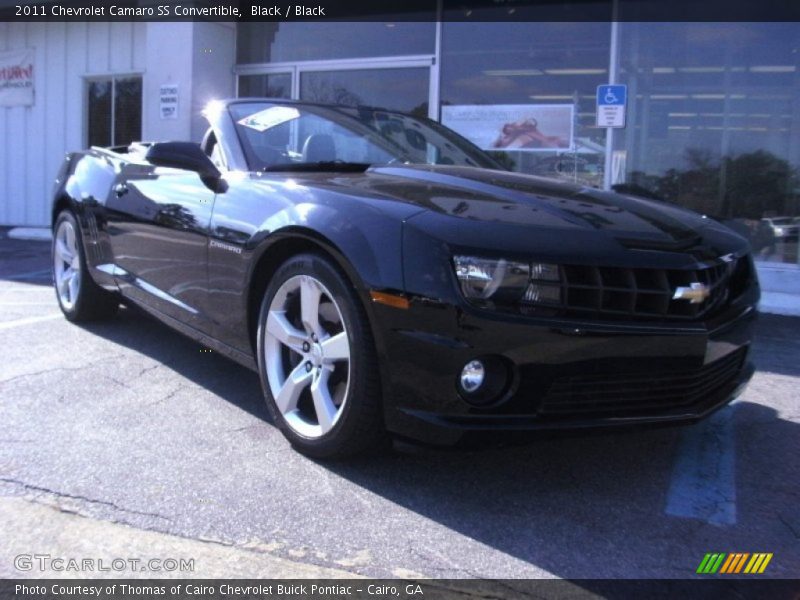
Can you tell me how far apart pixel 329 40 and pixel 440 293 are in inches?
348

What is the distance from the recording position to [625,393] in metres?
2.70

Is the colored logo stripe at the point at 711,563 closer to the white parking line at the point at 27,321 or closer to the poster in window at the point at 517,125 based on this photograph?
the white parking line at the point at 27,321

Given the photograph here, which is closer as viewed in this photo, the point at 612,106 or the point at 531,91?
the point at 612,106

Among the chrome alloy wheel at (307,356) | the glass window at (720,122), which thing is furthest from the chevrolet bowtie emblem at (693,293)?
the glass window at (720,122)

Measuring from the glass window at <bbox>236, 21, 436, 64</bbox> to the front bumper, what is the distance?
303 inches

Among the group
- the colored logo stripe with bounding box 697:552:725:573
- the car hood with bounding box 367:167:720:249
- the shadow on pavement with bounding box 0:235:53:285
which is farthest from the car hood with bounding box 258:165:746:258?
the shadow on pavement with bounding box 0:235:53:285

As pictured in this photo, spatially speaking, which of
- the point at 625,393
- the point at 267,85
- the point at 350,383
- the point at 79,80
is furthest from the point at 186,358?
the point at 79,80

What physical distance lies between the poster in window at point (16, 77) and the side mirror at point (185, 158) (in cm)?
1096

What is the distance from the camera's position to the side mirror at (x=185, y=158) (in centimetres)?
369

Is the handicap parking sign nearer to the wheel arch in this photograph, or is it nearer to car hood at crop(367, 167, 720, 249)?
car hood at crop(367, 167, 720, 249)

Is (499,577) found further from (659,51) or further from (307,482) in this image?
(659,51)

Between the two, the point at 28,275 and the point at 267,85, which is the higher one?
the point at 267,85

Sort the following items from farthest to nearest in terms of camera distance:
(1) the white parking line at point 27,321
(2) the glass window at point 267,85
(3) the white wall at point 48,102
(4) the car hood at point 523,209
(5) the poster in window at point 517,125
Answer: (3) the white wall at point 48,102, (2) the glass window at point 267,85, (5) the poster in window at point 517,125, (1) the white parking line at point 27,321, (4) the car hood at point 523,209
